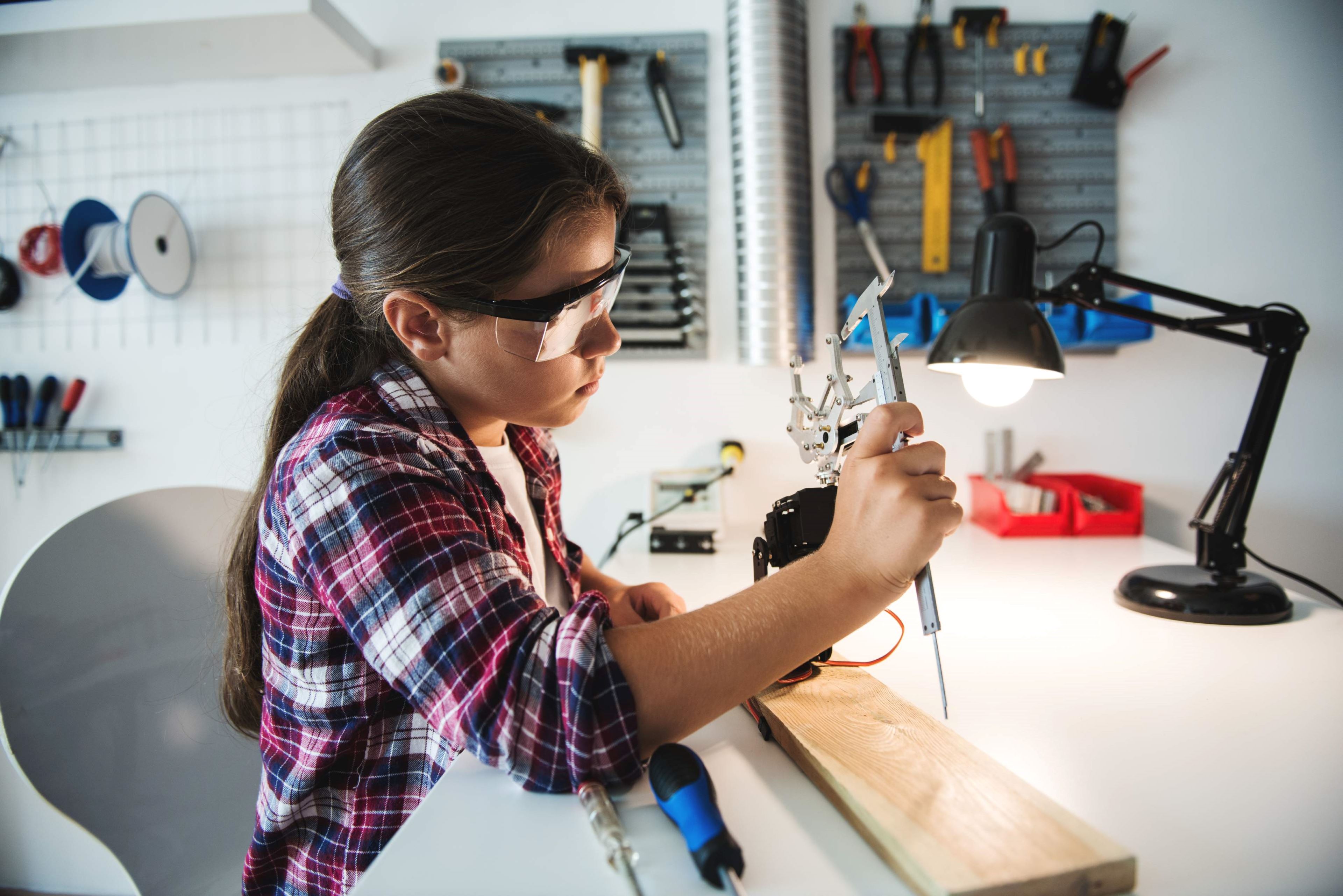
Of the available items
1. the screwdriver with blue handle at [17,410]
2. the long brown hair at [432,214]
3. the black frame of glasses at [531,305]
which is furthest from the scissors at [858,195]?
the screwdriver with blue handle at [17,410]

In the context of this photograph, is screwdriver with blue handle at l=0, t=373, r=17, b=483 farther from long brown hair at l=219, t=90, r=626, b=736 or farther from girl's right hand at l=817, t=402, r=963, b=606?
girl's right hand at l=817, t=402, r=963, b=606

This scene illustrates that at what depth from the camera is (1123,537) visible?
5.46 ft

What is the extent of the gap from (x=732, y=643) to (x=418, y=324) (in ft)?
1.76

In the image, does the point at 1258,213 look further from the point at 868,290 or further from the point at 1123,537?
the point at 868,290

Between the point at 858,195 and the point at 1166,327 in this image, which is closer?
the point at 1166,327

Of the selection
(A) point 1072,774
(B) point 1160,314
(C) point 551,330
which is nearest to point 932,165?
(B) point 1160,314

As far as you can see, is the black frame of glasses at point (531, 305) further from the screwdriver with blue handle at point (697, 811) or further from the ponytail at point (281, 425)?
the screwdriver with blue handle at point (697, 811)

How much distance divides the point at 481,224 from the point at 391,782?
629 millimetres

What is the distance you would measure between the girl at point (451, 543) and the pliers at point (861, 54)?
123cm

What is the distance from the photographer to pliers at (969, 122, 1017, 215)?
1810 mm

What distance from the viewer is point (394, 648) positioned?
63cm

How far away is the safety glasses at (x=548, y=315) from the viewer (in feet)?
2.62

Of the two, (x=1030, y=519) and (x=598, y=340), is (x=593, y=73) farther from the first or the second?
(x=1030, y=519)

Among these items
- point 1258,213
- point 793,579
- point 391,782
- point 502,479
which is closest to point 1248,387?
point 1258,213
